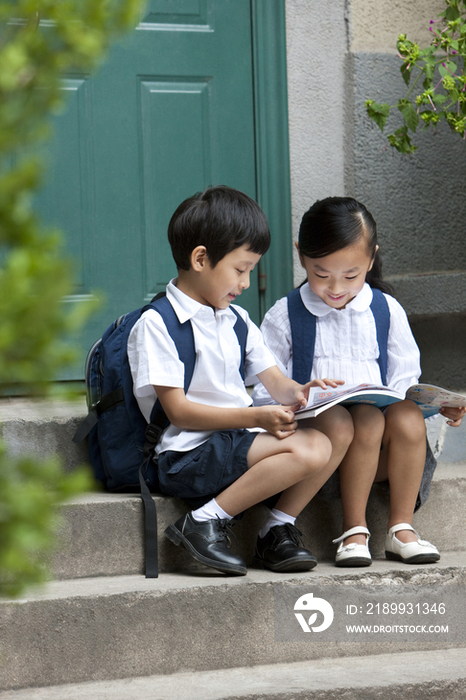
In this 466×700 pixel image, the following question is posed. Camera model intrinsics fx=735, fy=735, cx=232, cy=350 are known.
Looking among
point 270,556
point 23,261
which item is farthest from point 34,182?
point 270,556

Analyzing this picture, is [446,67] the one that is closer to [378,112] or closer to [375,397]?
[378,112]

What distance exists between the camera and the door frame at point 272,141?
9.85 ft

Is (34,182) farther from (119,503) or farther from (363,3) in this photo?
(363,3)

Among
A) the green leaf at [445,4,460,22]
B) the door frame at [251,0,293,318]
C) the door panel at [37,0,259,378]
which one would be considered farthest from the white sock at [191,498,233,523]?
the green leaf at [445,4,460,22]

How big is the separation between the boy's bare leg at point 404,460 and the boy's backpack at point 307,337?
214 mm

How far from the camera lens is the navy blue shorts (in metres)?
1.91

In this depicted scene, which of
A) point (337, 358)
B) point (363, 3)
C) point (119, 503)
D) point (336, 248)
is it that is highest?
point (363, 3)

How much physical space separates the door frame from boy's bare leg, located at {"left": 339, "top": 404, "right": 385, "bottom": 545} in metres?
1.15

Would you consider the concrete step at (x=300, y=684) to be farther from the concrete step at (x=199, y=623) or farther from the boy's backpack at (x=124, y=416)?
the boy's backpack at (x=124, y=416)

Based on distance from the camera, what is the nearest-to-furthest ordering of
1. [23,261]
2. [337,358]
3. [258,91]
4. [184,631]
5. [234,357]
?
[23,261] → [184,631] → [234,357] → [337,358] → [258,91]

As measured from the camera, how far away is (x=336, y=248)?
2.14 metres

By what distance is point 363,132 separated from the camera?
10.0 ft

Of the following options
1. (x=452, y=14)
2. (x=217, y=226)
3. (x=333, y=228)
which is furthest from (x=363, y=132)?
(x=217, y=226)

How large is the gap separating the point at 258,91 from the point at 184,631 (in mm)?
2167
